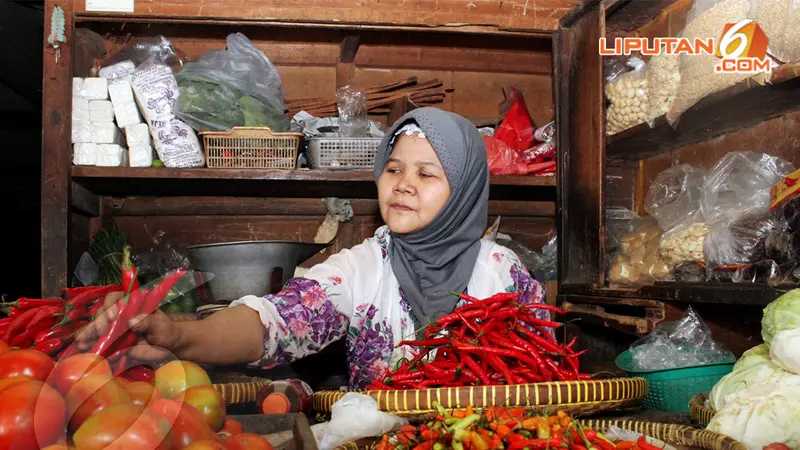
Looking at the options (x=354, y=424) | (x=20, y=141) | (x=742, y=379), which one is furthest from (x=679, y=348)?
(x=20, y=141)

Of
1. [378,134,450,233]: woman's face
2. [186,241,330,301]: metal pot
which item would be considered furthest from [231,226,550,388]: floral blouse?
[186,241,330,301]: metal pot

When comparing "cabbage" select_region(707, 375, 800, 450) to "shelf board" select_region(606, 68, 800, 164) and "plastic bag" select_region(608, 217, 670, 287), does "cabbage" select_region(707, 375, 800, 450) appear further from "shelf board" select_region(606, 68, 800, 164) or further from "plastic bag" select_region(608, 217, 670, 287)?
"plastic bag" select_region(608, 217, 670, 287)

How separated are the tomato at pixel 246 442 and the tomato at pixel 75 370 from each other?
18 centimetres

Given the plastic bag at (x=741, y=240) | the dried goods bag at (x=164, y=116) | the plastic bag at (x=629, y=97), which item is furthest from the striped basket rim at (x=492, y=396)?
the dried goods bag at (x=164, y=116)

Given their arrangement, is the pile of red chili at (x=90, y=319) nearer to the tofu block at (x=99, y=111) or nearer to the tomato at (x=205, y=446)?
the tomato at (x=205, y=446)

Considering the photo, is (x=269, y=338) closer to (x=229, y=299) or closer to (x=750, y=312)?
(x=229, y=299)

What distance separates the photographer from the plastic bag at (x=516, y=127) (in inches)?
130

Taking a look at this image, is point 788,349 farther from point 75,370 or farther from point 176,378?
point 75,370

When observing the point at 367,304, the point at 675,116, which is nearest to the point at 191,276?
the point at 367,304

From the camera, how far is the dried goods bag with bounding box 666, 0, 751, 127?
226 cm

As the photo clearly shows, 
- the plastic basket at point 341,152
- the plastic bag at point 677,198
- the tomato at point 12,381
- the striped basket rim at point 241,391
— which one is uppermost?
the plastic basket at point 341,152

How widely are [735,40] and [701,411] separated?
132cm

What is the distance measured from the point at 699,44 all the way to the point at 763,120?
1.50 ft

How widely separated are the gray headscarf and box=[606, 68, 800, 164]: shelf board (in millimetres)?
849
